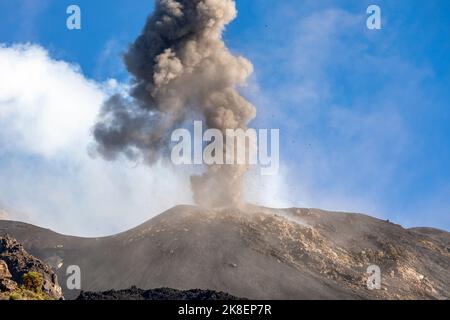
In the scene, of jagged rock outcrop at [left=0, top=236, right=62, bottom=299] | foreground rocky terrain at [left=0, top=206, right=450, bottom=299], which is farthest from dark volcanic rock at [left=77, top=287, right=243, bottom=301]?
foreground rocky terrain at [left=0, top=206, right=450, bottom=299]

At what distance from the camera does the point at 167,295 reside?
49531 millimetres

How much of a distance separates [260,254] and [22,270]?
107ft

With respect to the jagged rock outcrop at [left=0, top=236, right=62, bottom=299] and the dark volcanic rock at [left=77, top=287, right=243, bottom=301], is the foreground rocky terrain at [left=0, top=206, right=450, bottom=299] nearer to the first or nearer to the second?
the jagged rock outcrop at [left=0, top=236, right=62, bottom=299]

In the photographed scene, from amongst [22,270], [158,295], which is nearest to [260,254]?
[158,295]

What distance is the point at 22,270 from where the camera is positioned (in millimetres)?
59094

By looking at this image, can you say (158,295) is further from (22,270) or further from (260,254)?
(260,254)

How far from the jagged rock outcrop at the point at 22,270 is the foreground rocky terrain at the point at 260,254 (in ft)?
18.8

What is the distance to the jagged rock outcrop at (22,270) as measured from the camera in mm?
55094

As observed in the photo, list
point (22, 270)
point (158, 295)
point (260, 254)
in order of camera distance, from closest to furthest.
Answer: point (158, 295), point (22, 270), point (260, 254)

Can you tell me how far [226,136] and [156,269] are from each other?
25840 mm

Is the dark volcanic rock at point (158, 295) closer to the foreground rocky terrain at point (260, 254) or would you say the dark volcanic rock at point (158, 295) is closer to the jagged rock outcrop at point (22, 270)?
the jagged rock outcrop at point (22, 270)
